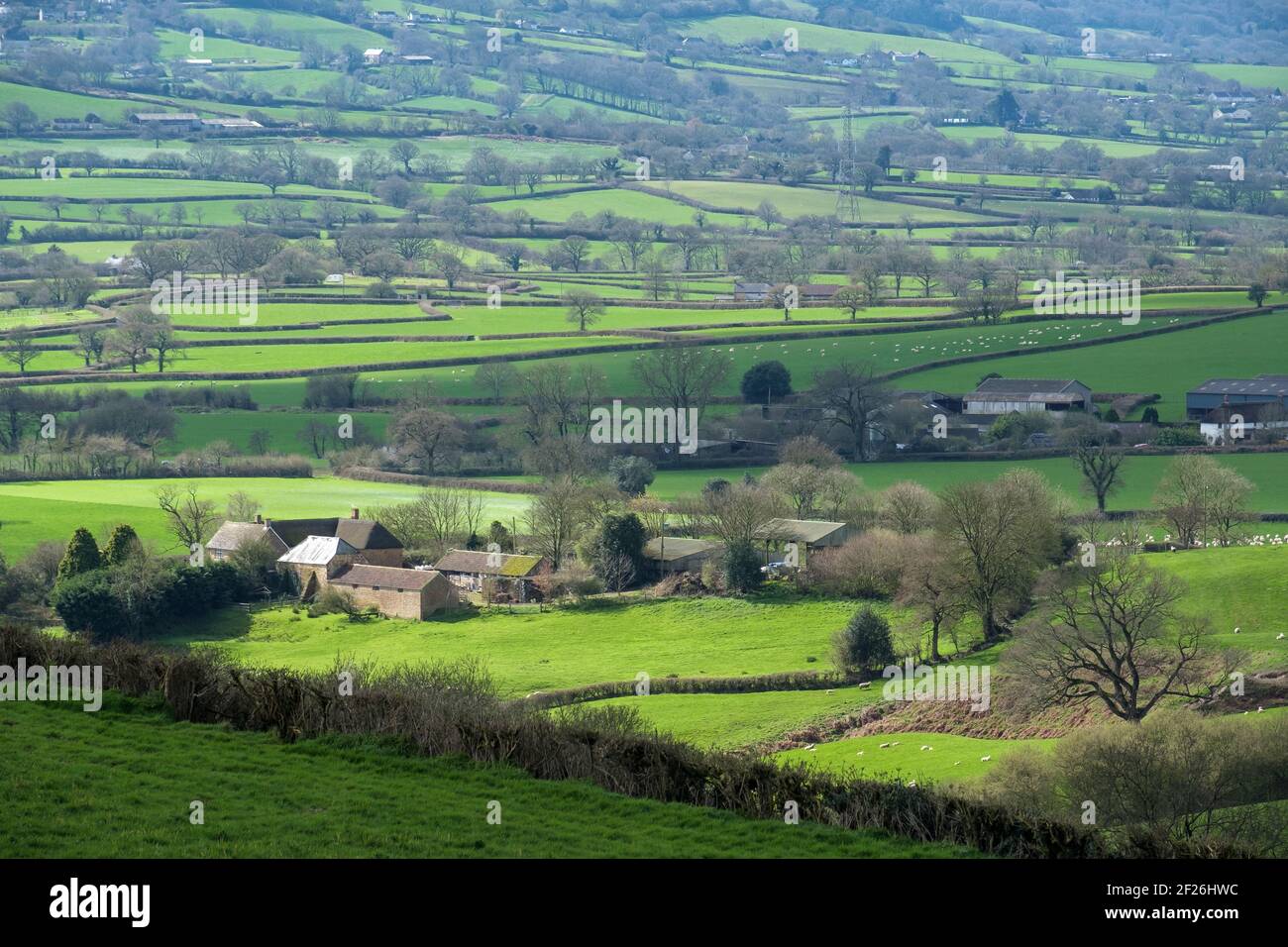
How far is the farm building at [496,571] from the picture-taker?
54.2 meters

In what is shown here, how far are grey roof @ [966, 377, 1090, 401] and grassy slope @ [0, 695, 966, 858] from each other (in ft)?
200

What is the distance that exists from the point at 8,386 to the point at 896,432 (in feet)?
136

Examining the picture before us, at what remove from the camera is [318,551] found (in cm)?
5603

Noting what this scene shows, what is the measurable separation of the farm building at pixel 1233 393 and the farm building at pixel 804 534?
91.3 feet

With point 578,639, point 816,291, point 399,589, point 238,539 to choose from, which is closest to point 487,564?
point 399,589

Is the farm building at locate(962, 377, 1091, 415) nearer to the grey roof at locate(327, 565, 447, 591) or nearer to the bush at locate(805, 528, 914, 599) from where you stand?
the bush at locate(805, 528, 914, 599)

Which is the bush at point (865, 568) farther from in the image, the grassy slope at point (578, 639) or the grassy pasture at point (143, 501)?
the grassy pasture at point (143, 501)

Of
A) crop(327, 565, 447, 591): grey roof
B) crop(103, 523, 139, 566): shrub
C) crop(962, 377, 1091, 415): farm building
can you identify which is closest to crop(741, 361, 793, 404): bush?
crop(962, 377, 1091, 415): farm building

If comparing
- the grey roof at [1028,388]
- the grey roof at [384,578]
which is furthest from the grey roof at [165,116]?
the grey roof at [384,578]

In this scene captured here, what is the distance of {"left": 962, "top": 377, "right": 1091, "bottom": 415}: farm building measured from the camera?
8006cm

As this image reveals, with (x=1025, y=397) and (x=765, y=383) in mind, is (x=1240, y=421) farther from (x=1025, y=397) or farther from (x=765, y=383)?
(x=765, y=383)

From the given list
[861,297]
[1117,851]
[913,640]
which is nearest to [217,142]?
[861,297]

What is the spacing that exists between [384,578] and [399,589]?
125 centimetres
